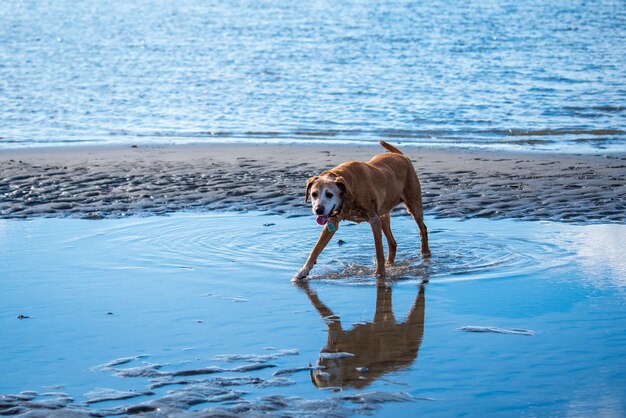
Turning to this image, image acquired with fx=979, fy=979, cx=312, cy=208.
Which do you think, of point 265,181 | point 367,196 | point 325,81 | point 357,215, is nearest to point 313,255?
point 357,215

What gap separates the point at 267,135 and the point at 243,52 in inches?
748

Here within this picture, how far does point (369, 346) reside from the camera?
6340mm

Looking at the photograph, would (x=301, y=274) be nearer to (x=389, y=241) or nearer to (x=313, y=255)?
(x=313, y=255)

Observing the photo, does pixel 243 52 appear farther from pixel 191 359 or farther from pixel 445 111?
pixel 191 359

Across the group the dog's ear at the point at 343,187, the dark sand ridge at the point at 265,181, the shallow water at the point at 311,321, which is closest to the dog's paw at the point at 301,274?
the shallow water at the point at 311,321

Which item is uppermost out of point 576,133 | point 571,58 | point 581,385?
point 571,58

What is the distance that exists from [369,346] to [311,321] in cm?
70

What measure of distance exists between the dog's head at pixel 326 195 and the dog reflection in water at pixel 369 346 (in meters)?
0.73

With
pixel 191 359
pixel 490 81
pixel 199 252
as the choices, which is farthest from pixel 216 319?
pixel 490 81

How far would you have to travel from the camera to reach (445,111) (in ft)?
67.8

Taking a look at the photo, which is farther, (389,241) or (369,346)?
(389,241)

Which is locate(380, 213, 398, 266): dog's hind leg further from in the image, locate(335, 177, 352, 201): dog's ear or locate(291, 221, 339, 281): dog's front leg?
locate(335, 177, 352, 201): dog's ear

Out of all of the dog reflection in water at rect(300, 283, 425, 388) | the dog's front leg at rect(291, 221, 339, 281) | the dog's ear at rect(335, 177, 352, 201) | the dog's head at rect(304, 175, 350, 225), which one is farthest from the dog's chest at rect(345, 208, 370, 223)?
the dog reflection in water at rect(300, 283, 425, 388)

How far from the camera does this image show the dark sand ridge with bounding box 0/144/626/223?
433 inches
